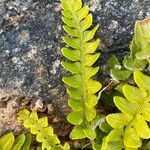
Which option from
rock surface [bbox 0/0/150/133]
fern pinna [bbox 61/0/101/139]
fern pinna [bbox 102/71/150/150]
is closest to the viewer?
fern pinna [bbox 102/71/150/150]

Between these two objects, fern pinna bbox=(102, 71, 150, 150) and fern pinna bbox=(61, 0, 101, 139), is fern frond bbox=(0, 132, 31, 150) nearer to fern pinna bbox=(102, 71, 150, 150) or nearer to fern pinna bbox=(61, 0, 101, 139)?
fern pinna bbox=(61, 0, 101, 139)

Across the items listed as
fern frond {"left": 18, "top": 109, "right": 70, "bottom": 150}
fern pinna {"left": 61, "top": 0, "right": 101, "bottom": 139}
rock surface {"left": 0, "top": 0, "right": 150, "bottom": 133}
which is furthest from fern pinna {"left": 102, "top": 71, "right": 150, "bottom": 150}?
rock surface {"left": 0, "top": 0, "right": 150, "bottom": 133}

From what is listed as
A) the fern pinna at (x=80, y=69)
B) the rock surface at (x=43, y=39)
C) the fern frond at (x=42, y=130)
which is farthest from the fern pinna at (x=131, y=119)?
the rock surface at (x=43, y=39)

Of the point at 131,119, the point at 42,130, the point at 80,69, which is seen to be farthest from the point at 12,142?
the point at 131,119

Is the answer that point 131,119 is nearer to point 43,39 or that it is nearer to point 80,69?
point 80,69

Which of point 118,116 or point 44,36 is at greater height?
point 44,36

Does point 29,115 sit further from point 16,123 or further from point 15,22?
point 15,22

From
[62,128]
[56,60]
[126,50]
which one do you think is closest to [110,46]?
[126,50]
